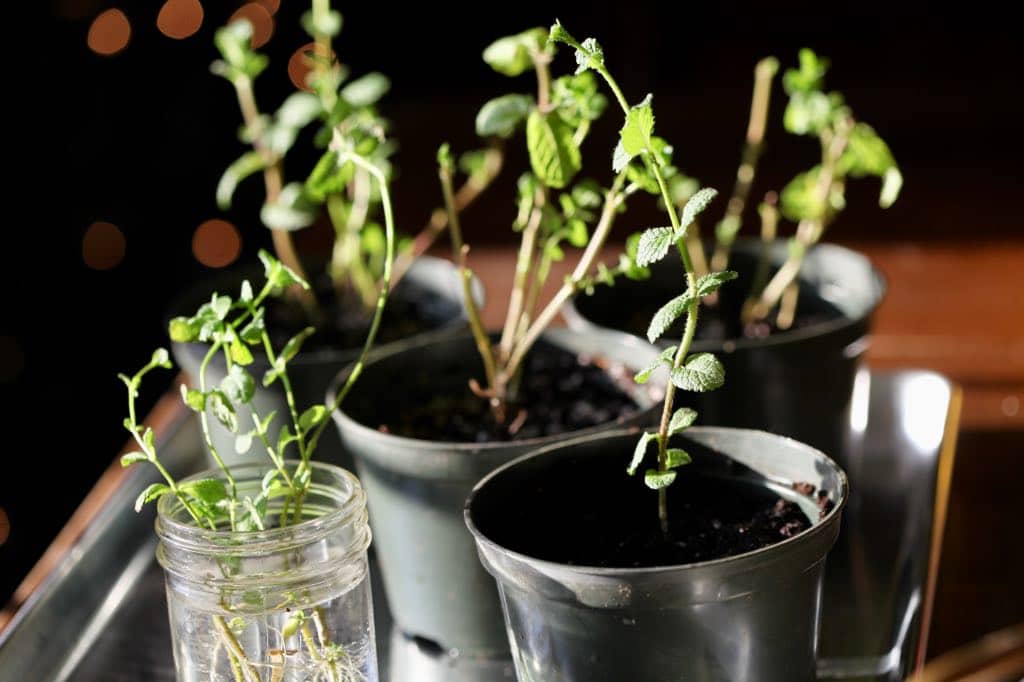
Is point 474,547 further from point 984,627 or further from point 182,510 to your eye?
point 984,627

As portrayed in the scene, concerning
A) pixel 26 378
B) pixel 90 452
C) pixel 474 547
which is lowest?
pixel 90 452

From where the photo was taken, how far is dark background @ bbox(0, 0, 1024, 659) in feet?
6.54

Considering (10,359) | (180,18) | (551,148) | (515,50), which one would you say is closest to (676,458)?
(551,148)

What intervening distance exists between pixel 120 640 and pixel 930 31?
254cm

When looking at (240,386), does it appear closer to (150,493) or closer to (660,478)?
(150,493)

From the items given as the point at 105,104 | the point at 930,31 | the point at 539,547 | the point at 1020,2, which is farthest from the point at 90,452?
the point at 1020,2

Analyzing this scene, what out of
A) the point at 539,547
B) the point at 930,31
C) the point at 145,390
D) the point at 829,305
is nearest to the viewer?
the point at 539,547

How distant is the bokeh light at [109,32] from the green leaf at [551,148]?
1.48 meters

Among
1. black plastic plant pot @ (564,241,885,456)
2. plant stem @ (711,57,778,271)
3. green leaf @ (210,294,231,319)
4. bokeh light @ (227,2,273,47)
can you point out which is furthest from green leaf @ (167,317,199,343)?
bokeh light @ (227,2,273,47)

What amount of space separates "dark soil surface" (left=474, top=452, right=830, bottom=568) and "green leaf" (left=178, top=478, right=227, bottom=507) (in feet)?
0.50

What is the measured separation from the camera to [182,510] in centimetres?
80

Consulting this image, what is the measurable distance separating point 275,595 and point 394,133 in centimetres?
197

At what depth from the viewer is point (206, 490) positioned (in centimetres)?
75

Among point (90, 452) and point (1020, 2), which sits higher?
point (1020, 2)
